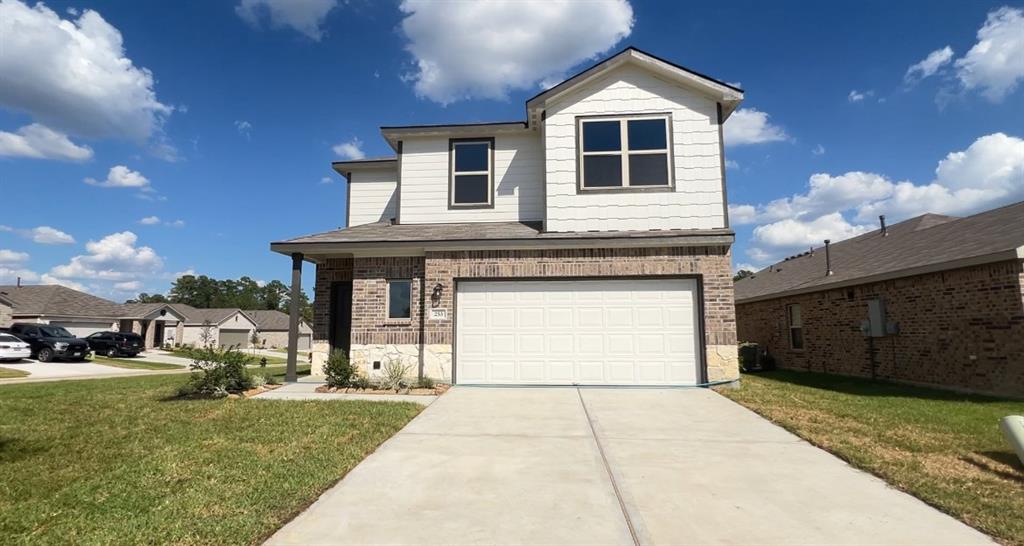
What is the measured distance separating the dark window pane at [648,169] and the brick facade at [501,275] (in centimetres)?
172

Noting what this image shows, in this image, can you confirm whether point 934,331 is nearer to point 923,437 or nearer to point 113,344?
point 923,437

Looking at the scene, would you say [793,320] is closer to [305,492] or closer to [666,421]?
[666,421]

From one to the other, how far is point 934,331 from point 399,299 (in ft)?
38.4

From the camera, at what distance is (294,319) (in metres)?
11.2

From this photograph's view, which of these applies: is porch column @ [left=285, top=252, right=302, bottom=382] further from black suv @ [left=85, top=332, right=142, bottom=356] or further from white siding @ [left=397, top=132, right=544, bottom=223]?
black suv @ [left=85, top=332, right=142, bottom=356]

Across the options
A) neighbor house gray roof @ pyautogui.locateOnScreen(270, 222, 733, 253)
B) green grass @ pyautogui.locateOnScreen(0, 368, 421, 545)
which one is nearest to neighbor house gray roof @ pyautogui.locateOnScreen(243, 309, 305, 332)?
neighbor house gray roof @ pyautogui.locateOnScreen(270, 222, 733, 253)

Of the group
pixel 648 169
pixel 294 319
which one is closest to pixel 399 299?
pixel 294 319

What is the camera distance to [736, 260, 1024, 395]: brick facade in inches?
365

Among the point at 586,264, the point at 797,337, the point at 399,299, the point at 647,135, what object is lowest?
the point at 797,337

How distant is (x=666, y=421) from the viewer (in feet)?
23.4

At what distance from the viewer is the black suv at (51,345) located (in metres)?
21.8

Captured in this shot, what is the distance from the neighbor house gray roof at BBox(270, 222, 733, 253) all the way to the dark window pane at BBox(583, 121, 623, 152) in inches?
82.1

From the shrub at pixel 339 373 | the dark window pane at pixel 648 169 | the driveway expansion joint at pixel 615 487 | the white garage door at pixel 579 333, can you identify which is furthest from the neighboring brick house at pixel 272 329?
the driveway expansion joint at pixel 615 487

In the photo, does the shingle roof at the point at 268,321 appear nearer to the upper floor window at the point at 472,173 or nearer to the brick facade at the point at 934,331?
the upper floor window at the point at 472,173
